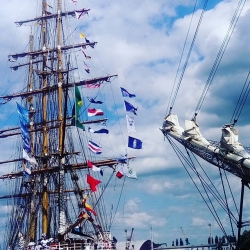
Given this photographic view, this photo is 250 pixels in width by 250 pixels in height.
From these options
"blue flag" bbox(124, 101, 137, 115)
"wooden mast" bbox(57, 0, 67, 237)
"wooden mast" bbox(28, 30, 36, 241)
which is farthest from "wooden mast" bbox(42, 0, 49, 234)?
"blue flag" bbox(124, 101, 137, 115)

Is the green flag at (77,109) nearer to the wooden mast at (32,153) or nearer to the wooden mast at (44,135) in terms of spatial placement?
the wooden mast at (44,135)

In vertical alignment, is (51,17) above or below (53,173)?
above

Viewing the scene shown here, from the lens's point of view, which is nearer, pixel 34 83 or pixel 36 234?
pixel 36 234

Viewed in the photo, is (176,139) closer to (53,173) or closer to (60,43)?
(53,173)

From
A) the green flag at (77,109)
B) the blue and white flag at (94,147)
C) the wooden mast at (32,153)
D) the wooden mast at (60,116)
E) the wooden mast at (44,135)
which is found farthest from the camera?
the wooden mast at (32,153)

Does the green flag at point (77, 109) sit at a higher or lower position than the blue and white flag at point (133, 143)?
higher

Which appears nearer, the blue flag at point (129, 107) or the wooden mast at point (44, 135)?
the blue flag at point (129, 107)

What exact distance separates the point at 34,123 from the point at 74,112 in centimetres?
2654

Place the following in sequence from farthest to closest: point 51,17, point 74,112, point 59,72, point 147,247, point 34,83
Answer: point 147,247 → point 34,83 → point 51,17 → point 59,72 → point 74,112

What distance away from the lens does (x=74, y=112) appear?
41.2m

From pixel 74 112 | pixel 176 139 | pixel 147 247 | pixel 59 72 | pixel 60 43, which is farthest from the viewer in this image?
pixel 147 247

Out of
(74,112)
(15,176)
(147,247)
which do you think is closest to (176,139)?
(74,112)

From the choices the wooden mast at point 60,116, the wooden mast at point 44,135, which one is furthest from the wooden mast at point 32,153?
the wooden mast at point 60,116

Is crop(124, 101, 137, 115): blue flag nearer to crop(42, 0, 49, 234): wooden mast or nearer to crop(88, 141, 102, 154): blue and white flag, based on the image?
crop(88, 141, 102, 154): blue and white flag
